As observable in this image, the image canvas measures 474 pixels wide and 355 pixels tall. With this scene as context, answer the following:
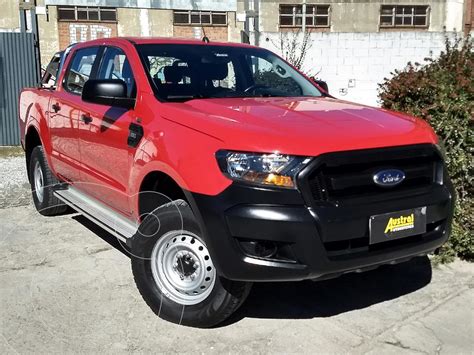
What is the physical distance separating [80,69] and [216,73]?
1640 millimetres

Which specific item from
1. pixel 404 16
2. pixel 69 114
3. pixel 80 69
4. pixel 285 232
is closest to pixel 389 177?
pixel 285 232

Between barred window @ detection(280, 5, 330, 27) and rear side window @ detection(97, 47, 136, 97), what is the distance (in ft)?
74.6

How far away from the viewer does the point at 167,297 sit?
3.54 metres

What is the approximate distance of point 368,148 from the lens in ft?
10.2

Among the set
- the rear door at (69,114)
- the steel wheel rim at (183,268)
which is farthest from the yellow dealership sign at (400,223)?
the rear door at (69,114)

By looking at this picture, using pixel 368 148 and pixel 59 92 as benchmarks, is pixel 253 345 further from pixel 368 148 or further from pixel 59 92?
pixel 59 92

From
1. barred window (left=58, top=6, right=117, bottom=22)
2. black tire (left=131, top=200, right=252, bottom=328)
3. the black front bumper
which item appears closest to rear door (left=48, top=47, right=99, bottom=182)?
black tire (left=131, top=200, right=252, bottom=328)

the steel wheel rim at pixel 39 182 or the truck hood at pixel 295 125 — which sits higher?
the truck hood at pixel 295 125

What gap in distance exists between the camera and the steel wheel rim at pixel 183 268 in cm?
334

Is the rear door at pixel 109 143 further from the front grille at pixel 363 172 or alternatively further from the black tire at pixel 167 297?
the front grille at pixel 363 172

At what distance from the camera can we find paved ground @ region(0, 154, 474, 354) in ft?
10.8

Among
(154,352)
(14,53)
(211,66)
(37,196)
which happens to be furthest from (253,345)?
(14,53)

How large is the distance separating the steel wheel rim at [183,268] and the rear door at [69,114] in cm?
169

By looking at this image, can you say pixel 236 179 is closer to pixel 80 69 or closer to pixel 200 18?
pixel 80 69
